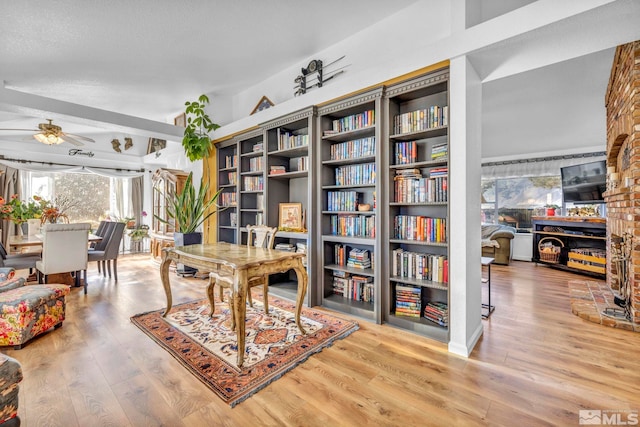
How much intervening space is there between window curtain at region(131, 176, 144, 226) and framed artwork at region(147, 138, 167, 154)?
0.84 m

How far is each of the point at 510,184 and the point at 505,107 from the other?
3251 millimetres

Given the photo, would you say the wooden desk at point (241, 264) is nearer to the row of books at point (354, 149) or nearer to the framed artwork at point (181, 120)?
the row of books at point (354, 149)

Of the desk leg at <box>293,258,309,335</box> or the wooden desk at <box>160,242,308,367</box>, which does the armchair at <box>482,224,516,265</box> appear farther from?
the wooden desk at <box>160,242,308,367</box>

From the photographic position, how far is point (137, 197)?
7.43 m

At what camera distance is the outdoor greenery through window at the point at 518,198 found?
6320mm

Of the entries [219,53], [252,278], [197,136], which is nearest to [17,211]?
[197,136]

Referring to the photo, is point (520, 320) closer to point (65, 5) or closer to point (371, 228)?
point (371, 228)

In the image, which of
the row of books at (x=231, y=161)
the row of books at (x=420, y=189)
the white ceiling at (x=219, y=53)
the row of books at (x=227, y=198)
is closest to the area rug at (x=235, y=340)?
the row of books at (x=420, y=189)

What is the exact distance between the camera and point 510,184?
6836 mm

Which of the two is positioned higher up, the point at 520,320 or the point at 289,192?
the point at 289,192

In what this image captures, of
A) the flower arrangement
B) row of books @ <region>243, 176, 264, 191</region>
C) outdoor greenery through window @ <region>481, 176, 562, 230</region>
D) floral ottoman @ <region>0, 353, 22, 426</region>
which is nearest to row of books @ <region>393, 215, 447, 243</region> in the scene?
row of books @ <region>243, 176, 264, 191</region>

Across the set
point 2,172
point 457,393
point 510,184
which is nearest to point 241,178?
point 457,393

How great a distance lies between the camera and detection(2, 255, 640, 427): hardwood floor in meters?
1.54

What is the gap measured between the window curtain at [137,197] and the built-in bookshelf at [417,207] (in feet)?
23.4
